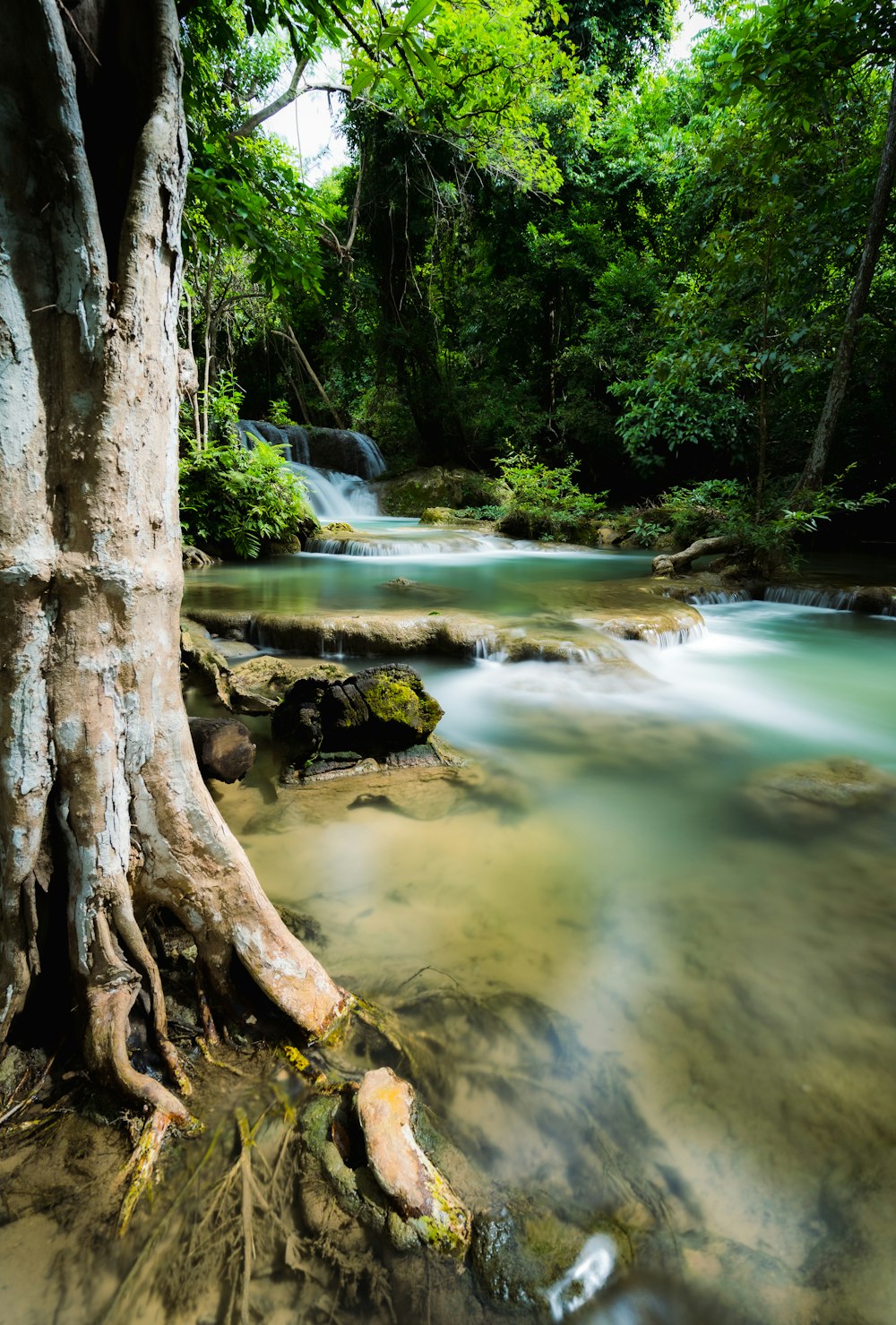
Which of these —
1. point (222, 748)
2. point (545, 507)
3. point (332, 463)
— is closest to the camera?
point (222, 748)

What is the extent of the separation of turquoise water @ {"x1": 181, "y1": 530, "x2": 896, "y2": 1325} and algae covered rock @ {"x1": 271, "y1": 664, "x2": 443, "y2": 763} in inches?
12.6

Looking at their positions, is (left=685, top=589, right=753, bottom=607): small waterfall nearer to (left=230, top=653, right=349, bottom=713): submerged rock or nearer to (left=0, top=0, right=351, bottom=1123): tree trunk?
(left=230, top=653, right=349, bottom=713): submerged rock

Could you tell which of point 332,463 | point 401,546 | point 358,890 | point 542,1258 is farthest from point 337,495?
point 542,1258

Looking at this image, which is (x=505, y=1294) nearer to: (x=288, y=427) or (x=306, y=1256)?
(x=306, y=1256)

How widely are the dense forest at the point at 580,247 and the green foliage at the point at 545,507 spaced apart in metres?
0.91

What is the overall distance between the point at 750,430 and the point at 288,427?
12985 millimetres

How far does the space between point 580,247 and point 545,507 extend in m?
7.88

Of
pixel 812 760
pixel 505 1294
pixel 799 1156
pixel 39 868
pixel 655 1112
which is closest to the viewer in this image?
pixel 505 1294

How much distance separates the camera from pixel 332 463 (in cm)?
1973

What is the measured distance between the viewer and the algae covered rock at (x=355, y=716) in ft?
12.8

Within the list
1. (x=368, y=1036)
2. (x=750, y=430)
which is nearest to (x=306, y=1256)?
(x=368, y=1036)

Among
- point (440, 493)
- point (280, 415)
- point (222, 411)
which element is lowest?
point (440, 493)

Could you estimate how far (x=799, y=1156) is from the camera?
5.52ft

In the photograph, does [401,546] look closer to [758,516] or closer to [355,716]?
[758,516]
